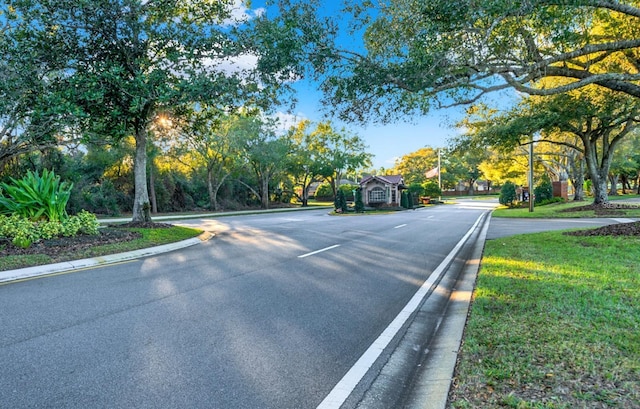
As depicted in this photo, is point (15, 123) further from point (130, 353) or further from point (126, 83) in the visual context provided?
point (130, 353)

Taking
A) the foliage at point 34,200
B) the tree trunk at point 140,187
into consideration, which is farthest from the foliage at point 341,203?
the foliage at point 34,200

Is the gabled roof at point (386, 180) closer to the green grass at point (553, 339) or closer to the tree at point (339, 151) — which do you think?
the tree at point (339, 151)

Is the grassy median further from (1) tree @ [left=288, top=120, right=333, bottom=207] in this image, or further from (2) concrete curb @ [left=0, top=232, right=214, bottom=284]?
(1) tree @ [left=288, top=120, right=333, bottom=207]

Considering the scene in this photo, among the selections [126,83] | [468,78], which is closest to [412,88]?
[468,78]

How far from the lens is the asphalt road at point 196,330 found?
3.11 m

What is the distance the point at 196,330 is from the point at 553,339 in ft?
12.7

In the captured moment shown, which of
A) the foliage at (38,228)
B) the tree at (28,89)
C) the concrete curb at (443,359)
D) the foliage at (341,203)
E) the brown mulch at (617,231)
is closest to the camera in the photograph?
the concrete curb at (443,359)

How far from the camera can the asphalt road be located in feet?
10.2

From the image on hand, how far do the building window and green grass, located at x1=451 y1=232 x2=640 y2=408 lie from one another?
35473 mm

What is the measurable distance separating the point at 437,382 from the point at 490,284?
3.27 m

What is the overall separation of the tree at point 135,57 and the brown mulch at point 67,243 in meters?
2.88

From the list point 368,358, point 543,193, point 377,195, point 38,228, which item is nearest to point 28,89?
point 38,228

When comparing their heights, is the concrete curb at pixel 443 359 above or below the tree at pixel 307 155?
below

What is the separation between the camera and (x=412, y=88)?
29.6 ft
